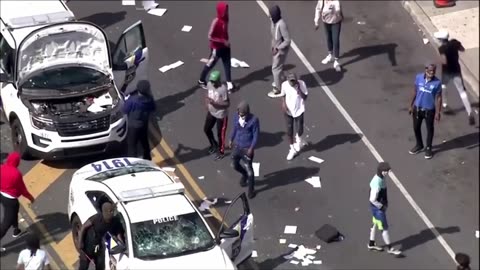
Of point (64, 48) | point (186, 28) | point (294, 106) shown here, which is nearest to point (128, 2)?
point (186, 28)

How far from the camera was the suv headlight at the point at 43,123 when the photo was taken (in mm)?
19828

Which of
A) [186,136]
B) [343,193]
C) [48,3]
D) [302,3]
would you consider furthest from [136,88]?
[302,3]

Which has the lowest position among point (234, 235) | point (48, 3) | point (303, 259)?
point (303, 259)

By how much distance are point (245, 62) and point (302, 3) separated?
294cm

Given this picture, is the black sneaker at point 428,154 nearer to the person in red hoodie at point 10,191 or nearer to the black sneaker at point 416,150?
the black sneaker at point 416,150

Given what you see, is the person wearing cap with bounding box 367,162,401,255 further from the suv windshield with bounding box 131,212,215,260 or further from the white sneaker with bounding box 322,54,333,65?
the white sneaker with bounding box 322,54,333,65

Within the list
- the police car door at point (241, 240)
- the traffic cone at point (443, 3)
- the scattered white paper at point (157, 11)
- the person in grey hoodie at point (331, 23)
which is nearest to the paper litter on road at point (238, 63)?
the person in grey hoodie at point (331, 23)

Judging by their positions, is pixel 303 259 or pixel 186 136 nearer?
pixel 303 259

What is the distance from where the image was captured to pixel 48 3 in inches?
870

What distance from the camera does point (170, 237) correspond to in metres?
16.5

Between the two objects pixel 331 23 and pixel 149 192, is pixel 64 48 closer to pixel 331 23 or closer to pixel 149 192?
pixel 149 192

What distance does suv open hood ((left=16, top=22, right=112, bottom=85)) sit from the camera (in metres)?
20.6

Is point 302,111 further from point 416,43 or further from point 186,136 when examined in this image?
point 416,43

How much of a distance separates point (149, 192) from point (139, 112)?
2.80 metres
